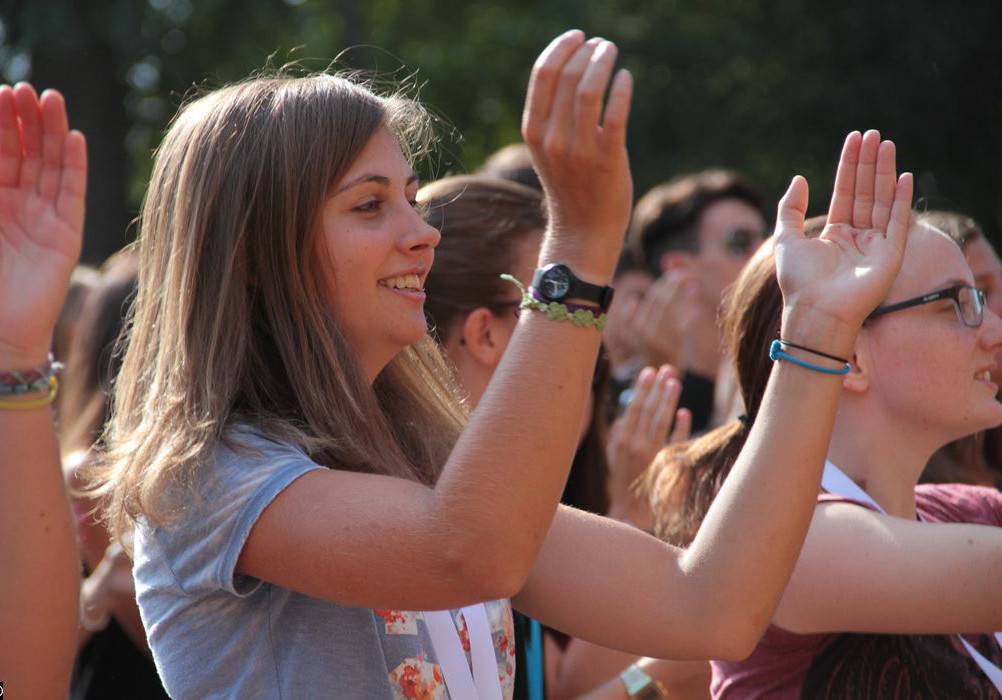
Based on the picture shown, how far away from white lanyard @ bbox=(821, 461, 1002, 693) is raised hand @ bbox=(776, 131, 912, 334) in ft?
1.83

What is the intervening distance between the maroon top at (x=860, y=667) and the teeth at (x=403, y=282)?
95 cm

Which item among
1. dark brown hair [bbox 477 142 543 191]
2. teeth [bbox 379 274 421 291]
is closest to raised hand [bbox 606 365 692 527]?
dark brown hair [bbox 477 142 543 191]

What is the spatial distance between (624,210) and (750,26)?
13756mm

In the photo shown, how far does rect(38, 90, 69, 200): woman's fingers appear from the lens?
1771 millimetres

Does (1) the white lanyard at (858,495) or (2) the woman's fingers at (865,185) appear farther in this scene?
(1) the white lanyard at (858,495)

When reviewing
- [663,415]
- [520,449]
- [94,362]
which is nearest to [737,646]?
[520,449]

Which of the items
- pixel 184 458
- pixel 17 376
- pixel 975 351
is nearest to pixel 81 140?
pixel 17 376

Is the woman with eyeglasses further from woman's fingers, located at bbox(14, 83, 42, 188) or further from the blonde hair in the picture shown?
woman's fingers, located at bbox(14, 83, 42, 188)

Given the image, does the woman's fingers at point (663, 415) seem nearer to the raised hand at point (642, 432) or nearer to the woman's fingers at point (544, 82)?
the raised hand at point (642, 432)

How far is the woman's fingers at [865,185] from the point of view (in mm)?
2207

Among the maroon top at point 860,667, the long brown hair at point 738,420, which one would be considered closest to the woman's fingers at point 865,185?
the long brown hair at point 738,420

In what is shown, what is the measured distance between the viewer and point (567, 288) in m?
1.69

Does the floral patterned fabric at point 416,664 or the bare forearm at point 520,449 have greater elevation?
the bare forearm at point 520,449

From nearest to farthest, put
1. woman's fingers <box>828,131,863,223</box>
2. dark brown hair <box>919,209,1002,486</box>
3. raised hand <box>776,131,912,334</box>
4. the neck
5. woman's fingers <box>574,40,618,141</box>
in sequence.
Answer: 1. woman's fingers <box>574,40,618,141</box>
2. raised hand <box>776,131,912,334</box>
3. woman's fingers <box>828,131,863,223</box>
4. the neck
5. dark brown hair <box>919,209,1002,486</box>
